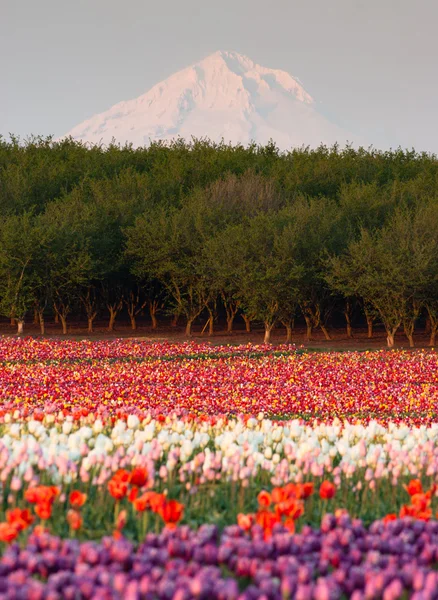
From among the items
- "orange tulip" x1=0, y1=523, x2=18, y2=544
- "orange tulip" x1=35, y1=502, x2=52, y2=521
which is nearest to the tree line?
"orange tulip" x1=35, y1=502, x2=52, y2=521

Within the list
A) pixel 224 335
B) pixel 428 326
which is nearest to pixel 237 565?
pixel 224 335

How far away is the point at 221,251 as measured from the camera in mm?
45688

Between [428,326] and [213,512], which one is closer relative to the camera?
[213,512]

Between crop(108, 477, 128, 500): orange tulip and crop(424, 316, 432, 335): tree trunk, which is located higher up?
crop(424, 316, 432, 335): tree trunk

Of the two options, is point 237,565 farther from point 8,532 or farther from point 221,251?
point 221,251

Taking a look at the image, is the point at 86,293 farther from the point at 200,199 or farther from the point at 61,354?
the point at 61,354

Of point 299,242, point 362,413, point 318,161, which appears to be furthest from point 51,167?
point 362,413

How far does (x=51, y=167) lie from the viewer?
221 feet

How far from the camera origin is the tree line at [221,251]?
142 ft

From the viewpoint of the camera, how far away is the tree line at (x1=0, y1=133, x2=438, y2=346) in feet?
142

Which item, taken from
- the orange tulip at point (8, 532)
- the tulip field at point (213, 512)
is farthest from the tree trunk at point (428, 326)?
the orange tulip at point (8, 532)

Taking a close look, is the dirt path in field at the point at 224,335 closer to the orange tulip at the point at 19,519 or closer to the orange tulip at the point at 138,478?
the orange tulip at the point at 138,478

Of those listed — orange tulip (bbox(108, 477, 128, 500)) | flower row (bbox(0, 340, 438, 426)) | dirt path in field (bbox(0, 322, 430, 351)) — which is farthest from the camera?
dirt path in field (bbox(0, 322, 430, 351))

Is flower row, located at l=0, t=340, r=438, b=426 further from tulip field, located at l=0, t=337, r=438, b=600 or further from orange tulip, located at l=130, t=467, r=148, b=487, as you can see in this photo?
orange tulip, located at l=130, t=467, r=148, b=487
